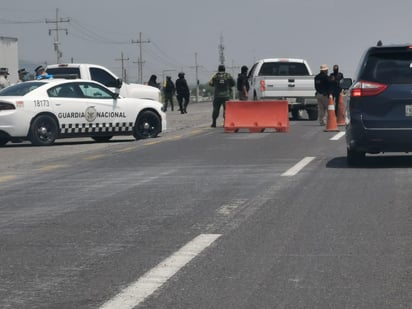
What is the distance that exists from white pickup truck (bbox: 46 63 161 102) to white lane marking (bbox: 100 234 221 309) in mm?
20540

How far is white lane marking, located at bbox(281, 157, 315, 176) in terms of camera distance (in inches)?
561

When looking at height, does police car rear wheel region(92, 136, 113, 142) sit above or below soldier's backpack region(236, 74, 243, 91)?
below

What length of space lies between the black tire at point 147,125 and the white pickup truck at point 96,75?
14.3 feet

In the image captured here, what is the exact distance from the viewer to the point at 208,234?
903 centimetres

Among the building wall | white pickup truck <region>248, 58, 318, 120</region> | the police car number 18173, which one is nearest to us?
the police car number 18173

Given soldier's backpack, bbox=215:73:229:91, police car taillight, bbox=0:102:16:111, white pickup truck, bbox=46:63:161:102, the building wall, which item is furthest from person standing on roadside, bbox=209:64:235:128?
the building wall

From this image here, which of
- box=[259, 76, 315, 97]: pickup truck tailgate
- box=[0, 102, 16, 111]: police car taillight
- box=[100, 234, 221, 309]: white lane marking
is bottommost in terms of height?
box=[100, 234, 221, 309]: white lane marking

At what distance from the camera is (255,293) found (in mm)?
6672

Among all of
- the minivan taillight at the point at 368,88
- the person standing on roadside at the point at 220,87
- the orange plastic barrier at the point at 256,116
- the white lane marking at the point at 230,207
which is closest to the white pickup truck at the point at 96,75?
the person standing on roadside at the point at 220,87

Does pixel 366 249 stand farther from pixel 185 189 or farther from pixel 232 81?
pixel 232 81

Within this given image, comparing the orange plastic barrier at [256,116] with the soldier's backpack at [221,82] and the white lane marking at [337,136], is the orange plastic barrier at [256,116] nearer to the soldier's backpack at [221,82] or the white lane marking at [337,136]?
the soldier's backpack at [221,82]

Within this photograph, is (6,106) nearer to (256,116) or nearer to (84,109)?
(84,109)

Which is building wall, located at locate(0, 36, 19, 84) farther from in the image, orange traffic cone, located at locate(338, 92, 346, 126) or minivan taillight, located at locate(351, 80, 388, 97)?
minivan taillight, located at locate(351, 80, 388, 97)

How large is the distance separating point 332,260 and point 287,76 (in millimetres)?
26681
